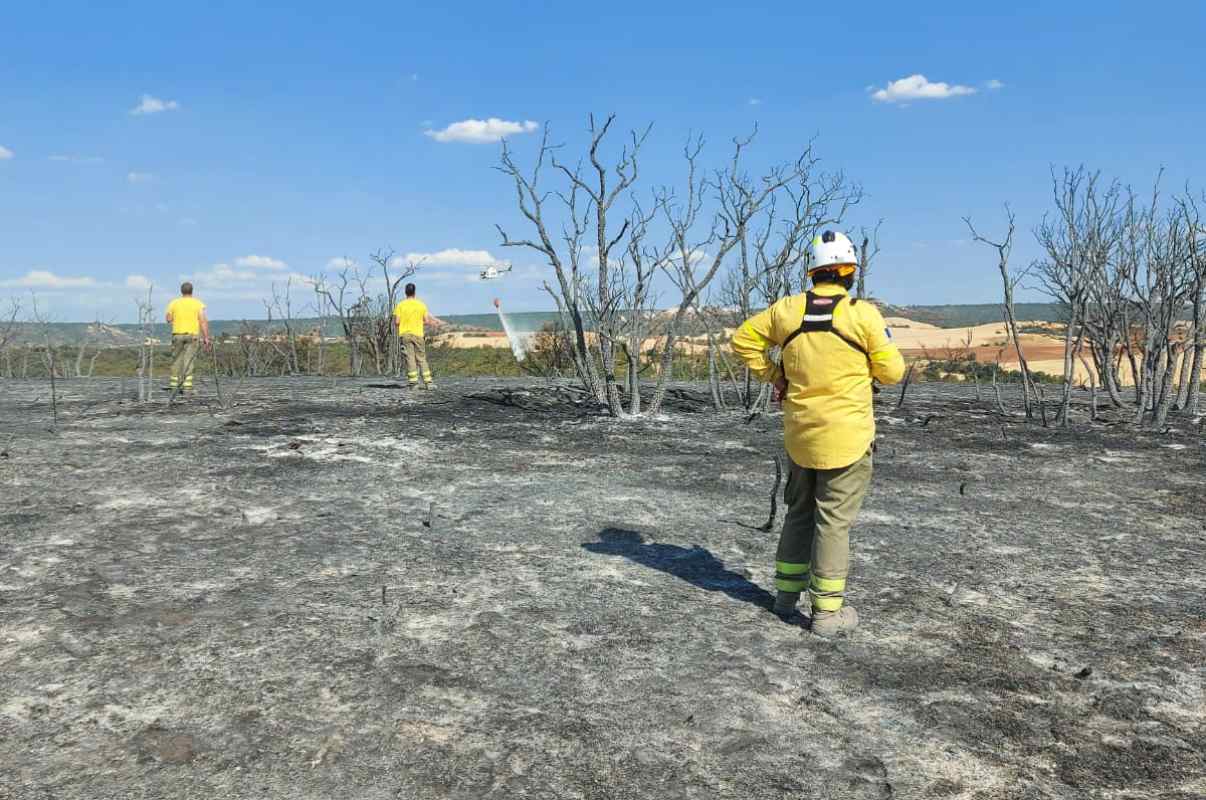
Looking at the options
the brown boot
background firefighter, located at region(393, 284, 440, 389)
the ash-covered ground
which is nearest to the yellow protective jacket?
the brown boot

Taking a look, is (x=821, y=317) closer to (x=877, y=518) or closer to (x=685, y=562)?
(x=685, y=562)

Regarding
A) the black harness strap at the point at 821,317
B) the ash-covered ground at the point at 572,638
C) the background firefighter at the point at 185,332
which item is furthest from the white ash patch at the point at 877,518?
the background firefighter at the point at 185,332

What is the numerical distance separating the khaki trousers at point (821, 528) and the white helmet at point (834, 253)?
0.85 meters

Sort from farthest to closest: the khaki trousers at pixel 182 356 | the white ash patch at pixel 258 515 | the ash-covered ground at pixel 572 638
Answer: the khaki trousers at pixel 182 356 < the white ash patch at pixel 258 515 < the ash-covered ground at pixel 572 638

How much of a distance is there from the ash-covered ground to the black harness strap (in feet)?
4.29

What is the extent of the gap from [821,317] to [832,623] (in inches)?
52.9

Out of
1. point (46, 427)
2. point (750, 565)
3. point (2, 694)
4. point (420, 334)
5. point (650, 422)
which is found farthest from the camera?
point (420, 334)

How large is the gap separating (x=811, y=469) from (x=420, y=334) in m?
10.8

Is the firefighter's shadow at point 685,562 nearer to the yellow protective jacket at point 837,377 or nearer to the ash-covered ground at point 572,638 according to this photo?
the ash-covered ground at point 572,638

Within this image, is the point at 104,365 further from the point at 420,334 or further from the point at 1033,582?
the point at 1033,582

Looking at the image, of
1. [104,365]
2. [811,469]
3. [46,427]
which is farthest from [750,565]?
[104,365]

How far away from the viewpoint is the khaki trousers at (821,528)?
3.86 m

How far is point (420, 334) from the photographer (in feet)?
45.8

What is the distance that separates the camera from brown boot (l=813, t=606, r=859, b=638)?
12.6ft
